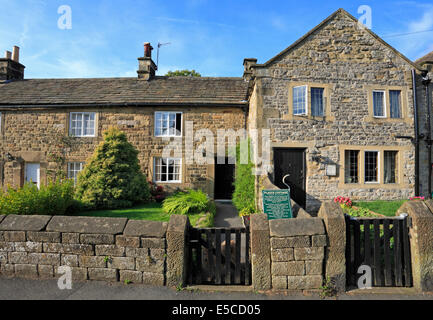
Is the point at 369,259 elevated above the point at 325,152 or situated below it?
below

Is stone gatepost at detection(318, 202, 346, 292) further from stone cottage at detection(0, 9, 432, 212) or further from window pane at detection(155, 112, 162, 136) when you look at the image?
window pane at detection(155, 112, 162, 136)

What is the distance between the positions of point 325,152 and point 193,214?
234 inches

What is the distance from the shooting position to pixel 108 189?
975cm

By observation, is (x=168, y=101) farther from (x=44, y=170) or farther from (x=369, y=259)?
(x=369, y=259)

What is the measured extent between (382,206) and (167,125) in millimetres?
10494

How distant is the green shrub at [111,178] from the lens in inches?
381

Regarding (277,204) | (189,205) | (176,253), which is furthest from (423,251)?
(189,205)

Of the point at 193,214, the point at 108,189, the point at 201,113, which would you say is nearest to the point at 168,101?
the point at 201,113

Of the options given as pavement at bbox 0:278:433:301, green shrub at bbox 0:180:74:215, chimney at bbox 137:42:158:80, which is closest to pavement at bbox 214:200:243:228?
pavement at bbox 0:278:433:301

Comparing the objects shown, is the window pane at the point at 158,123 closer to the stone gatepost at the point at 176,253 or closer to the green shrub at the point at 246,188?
the green shrub at the point at 246,188

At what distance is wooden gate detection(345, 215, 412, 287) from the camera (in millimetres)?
4266

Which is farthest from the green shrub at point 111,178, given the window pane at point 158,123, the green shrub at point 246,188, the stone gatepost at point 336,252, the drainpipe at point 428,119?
the drainpipe at point 428,119

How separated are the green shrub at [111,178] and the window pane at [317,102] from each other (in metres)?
8.17

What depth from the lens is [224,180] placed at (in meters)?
13.0
